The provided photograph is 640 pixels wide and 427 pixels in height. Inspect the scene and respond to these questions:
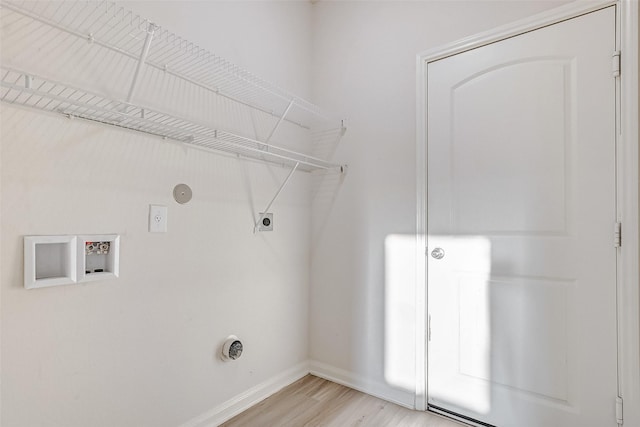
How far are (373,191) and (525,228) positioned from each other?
2.70 feet

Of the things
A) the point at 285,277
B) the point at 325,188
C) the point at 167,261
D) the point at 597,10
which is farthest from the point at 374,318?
the point at 597,10

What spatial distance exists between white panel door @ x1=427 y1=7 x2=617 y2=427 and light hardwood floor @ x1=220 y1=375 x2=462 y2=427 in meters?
0.19

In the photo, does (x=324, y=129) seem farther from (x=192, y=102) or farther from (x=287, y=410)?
(x=287, y=410)

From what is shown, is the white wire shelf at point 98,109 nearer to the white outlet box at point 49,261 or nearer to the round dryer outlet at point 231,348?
the white outlet box at point 49,261

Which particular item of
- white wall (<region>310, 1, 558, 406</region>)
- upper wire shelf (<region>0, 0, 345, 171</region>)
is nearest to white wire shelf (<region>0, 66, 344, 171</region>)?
upper wire shelf (<region>0, 0, 345, 171</region>)

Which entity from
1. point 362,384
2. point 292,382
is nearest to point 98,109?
point 292,382

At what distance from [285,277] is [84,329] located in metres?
1.10

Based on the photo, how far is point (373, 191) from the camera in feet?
6.64

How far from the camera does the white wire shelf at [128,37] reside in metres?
1.10

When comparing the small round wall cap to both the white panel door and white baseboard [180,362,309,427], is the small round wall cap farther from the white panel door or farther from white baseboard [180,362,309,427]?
the white panel door

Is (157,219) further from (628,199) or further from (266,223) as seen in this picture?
(628,199)

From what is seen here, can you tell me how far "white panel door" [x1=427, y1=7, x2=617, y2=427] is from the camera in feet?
4.62

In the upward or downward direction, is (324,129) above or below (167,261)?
above

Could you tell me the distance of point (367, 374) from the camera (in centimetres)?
203
